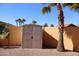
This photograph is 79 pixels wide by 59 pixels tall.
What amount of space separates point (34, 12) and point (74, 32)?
2.62 m

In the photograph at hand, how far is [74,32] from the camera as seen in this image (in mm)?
12586

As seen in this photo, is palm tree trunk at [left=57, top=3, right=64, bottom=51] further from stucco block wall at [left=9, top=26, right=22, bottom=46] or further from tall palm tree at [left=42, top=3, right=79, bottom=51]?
stucco block wall at [left=9, top=26, right=22, bottom=46]

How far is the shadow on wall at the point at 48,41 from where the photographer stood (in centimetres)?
1322

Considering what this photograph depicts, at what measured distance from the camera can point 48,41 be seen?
532 inches

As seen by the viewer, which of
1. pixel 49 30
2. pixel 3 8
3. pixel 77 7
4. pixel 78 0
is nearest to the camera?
pixel 78 0

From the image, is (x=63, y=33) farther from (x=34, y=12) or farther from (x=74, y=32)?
(x=34, y=12)

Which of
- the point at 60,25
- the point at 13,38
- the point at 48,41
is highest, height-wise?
the point at 60,25

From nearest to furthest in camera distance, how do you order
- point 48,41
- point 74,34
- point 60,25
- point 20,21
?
point 60,25 < point 74,34 < point 48,41 < point 20,21

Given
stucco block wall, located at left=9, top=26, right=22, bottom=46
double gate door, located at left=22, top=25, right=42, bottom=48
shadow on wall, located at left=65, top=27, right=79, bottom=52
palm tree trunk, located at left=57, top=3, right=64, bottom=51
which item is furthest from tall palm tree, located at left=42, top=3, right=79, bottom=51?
stucco block wall, located at left=9, top=26, right=22, bottom=46

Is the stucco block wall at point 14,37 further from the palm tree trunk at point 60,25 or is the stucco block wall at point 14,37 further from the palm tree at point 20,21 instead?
the palm tree trunk at point 60,25

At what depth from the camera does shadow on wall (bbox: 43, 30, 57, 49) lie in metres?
13.2

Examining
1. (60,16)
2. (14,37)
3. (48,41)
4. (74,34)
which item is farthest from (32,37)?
(74,34)

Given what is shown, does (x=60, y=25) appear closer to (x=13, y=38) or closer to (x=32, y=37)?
(x=32, y=37)

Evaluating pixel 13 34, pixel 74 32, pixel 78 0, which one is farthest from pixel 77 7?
pixel 13 34
